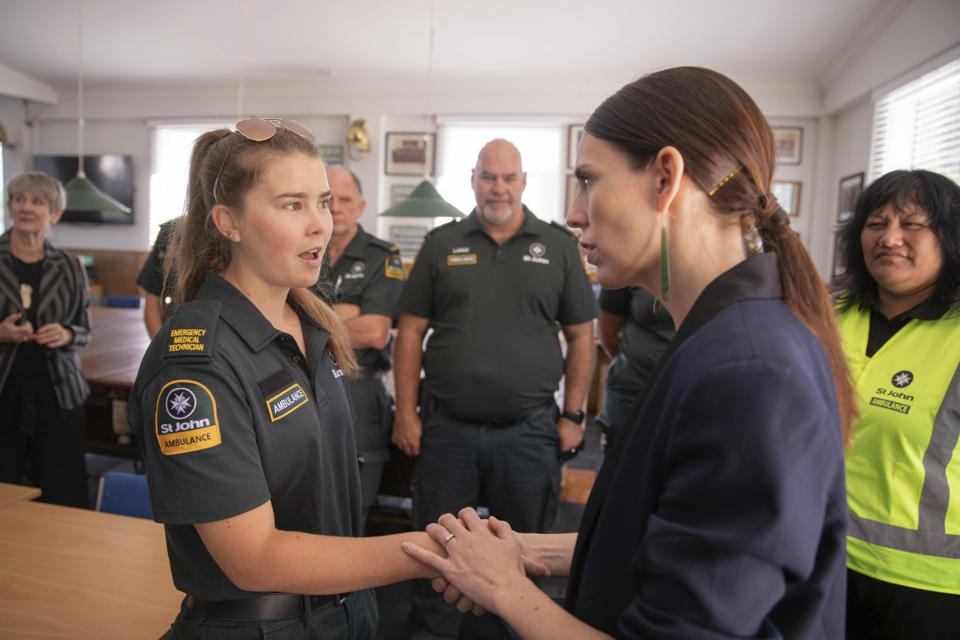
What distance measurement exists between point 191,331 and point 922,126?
17.1 feet

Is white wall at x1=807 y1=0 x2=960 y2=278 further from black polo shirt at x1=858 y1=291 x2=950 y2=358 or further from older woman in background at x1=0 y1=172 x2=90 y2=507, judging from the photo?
older woman in background at x1=0 y1=172 x2=90 y2=507

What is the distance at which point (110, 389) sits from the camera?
3.11m

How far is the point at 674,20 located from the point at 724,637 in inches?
220

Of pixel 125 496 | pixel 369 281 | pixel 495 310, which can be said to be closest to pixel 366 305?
pixel 369 281

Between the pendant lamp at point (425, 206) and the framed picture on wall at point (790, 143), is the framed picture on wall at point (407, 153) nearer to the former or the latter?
the pendant lamp at point (425, 206)

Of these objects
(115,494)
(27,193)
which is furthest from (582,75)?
(115,494)

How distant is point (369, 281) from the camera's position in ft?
8.45

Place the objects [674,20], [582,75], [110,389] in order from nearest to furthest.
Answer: [110,389], [674,20], [582,75]

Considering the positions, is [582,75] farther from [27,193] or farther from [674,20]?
[27,193]

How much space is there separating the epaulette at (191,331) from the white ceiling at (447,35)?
4749mm

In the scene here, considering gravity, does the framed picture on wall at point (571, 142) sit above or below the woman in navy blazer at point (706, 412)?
above

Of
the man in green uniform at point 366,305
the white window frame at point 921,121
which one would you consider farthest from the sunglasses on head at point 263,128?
the white window frame at point 921,121

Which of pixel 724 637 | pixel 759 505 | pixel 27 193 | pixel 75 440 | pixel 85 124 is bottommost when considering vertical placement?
pixel 75 440

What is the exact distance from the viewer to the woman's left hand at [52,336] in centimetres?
259
